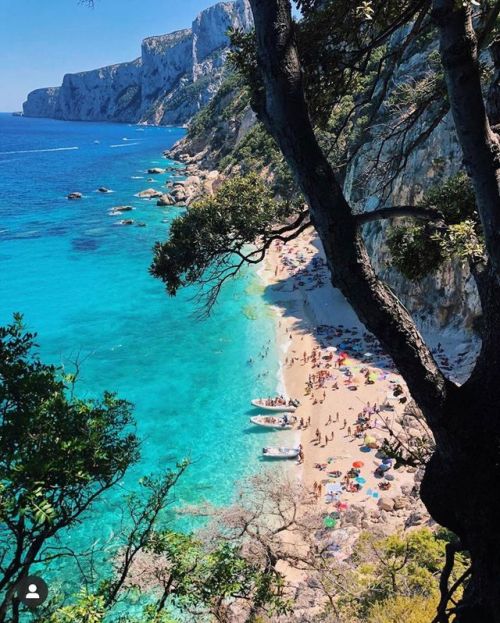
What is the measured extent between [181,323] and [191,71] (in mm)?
186545

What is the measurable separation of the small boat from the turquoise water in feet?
1.72

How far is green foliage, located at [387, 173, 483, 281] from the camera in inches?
197

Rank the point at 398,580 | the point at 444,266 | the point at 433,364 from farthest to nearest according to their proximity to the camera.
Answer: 1. the point at 444,266
2. the point at 398,580
3. the point at 433,364

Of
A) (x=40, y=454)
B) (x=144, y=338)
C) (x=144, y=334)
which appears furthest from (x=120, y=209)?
(x=40, y=454)

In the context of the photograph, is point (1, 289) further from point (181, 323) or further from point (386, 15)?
point (386, 15)

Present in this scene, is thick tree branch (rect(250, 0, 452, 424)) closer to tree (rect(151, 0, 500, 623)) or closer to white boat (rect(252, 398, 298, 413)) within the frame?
tree (rect(151, 0, 500, 623))

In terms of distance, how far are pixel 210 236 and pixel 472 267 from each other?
125 inches

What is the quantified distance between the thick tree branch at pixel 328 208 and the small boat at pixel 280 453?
50.4 feet

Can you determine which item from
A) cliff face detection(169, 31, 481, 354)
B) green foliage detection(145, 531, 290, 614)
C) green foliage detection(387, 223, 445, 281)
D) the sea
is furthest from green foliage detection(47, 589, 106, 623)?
cliff face detection(169, 31, 481, 354)

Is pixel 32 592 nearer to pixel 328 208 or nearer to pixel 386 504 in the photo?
pixel 328 208

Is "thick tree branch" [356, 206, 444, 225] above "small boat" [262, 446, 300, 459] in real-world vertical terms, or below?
above

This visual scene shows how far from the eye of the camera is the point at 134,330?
102ft

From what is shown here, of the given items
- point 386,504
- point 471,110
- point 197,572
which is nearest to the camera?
point 471,110

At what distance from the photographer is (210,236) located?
6.16 metres
